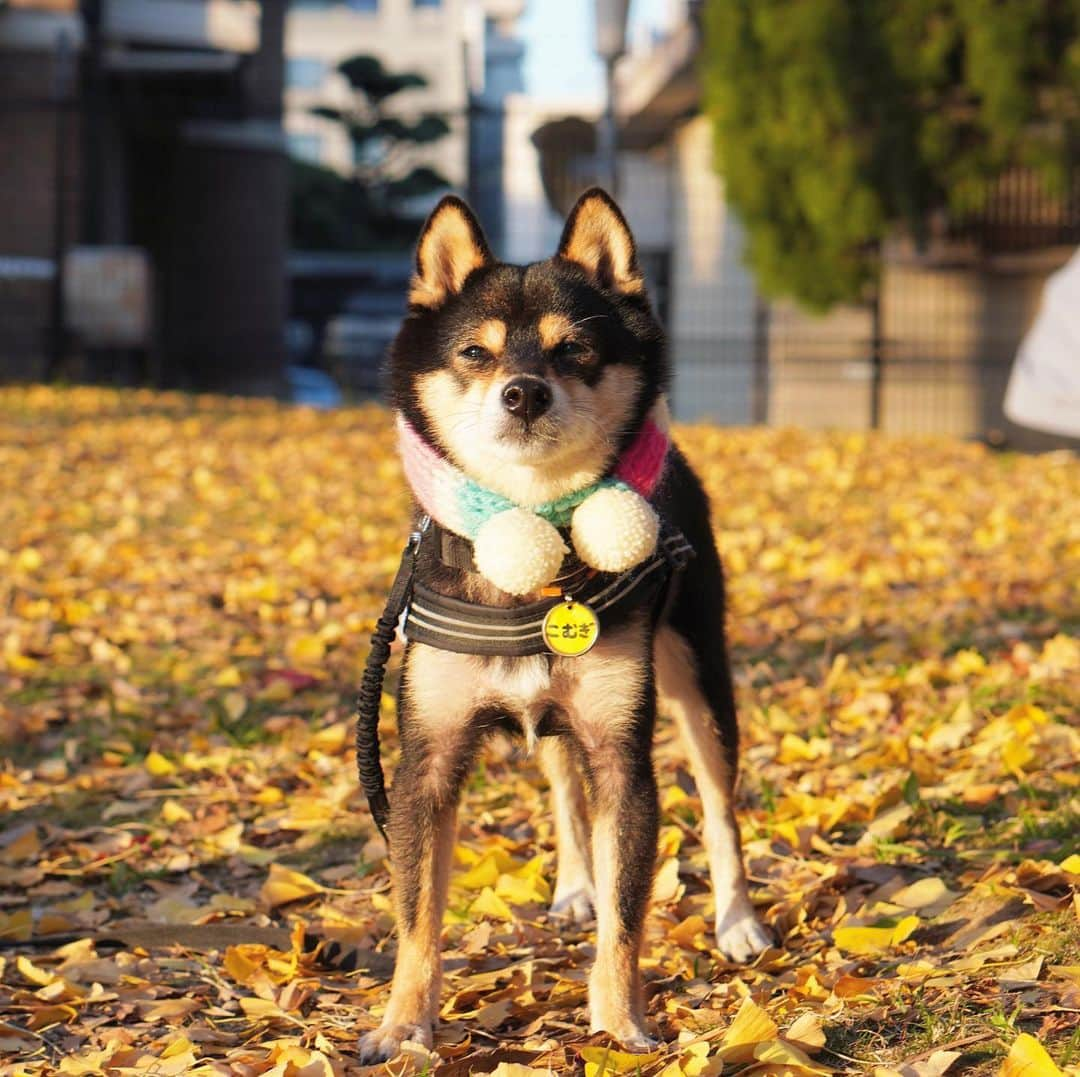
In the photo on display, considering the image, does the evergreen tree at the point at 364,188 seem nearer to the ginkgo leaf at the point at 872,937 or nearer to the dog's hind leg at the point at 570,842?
the dog's hind leg at the point at 570,842

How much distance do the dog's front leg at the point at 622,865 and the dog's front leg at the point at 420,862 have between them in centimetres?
31

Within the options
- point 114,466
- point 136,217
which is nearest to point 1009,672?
point 114,466

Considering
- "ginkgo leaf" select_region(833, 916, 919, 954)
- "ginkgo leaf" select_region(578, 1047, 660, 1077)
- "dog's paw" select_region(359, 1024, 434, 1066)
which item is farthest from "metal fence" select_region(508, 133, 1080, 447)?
"ginkgo leaf" select_region(578, 1047, 660, 1077)

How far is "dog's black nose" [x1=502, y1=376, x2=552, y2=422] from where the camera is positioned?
10.2 feet

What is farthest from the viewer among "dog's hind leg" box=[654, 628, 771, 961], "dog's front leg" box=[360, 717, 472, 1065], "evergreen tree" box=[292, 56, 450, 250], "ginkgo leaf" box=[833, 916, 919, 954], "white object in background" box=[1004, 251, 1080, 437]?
"evergreen tree" box=[292, 56, 450, 250]

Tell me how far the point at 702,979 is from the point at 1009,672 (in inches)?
104

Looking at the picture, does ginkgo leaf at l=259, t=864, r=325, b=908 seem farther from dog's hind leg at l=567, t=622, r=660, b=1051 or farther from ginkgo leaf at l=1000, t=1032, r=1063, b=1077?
ginkgo leaf at l=1000, t=1032, r=1063, b=1077

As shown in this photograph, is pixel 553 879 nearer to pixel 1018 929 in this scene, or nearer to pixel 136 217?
pixel 1018 929

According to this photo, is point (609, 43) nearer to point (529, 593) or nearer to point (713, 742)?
point (713, 742)

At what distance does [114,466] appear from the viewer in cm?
1260

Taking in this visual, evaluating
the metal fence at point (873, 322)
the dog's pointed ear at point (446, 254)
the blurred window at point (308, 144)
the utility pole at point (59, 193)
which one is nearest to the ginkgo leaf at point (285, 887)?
the dog's pointed ear at point (446, 254)

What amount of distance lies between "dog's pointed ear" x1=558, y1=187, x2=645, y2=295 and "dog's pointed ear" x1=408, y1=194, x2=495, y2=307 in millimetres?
180

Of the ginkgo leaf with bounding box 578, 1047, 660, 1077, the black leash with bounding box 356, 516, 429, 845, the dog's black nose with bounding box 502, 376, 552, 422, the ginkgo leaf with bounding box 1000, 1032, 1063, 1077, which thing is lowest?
the ginkgo leaf with bounding box 578, 1047, 660, 1077

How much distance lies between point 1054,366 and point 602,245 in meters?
7.75
